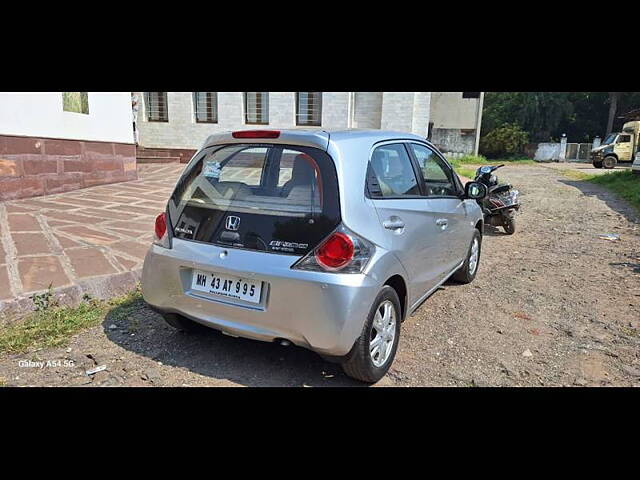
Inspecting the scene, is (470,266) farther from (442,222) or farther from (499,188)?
(499,188)

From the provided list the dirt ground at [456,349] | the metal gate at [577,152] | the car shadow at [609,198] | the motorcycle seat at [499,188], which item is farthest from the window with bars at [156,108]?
the metal gate at [577,152]

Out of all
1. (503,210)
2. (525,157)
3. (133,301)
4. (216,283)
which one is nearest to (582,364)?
(216,283)

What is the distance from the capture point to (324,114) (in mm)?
16250

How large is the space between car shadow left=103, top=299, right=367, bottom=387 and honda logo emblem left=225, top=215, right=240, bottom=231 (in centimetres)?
100

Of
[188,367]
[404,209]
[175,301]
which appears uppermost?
[404,209]

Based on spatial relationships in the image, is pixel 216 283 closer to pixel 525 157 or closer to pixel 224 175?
pixel 224 175

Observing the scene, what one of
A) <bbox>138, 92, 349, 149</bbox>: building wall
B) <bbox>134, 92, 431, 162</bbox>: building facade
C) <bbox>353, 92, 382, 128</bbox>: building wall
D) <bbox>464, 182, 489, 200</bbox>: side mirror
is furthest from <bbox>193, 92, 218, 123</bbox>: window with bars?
<bbox>464, 182, 489, 200</bbox>: side mirror

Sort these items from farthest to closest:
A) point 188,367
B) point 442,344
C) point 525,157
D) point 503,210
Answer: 1. point 525,157
2. point 503,210
3. point 442,344
4. point 188,367

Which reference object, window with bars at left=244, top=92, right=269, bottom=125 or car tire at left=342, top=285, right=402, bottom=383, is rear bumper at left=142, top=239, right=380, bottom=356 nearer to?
car tire at left=342, top=285, right=402, bottom=383

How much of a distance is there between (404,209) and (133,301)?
2.61 m

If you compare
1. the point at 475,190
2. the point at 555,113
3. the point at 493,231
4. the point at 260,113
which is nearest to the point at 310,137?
the point at 475,190

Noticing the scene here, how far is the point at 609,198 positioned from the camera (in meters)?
11.8

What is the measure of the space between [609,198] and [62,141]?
1255 cm

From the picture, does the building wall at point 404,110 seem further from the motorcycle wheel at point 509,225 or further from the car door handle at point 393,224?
the car door handle at point 393,224
